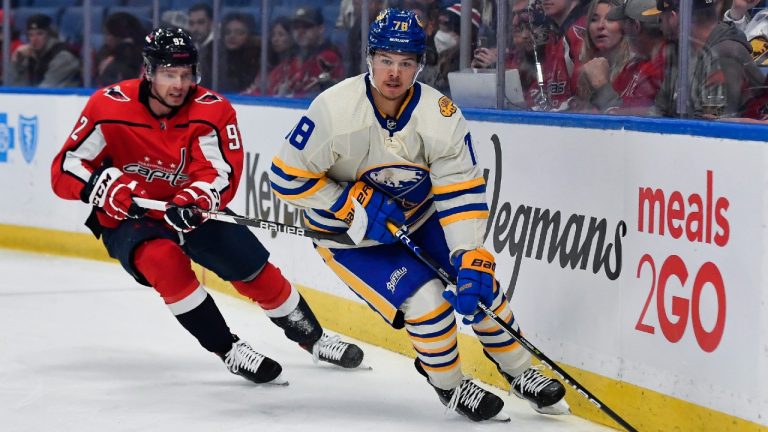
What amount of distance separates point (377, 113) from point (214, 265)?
0.84 m

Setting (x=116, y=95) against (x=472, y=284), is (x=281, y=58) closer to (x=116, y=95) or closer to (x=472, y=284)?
(x=116, y=95)

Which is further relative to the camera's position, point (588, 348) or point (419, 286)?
point (588, 348)

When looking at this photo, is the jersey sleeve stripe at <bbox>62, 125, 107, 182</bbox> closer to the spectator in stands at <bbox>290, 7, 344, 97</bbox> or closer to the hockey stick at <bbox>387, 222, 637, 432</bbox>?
the hockey stick at <bbox>387, 222, 637, 432</bbox>

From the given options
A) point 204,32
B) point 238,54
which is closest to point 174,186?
point 238,54

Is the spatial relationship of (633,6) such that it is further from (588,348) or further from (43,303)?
(43,303)

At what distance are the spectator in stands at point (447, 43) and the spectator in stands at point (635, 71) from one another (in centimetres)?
85

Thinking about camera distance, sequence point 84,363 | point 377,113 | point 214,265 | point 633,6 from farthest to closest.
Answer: point 84,363 → point 214,265 → point 633,6 → point 377,113

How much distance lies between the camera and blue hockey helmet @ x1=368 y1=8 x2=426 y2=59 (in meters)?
3.15

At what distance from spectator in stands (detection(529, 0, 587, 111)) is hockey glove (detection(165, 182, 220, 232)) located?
105 centimetres

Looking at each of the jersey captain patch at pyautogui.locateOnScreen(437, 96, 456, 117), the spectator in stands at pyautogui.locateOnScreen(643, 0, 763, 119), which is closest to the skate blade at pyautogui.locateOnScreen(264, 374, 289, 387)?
the jersey captain patch at pyautogui.locateOnScreen(437, 96, 456, 117)

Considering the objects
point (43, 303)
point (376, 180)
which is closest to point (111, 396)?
point (376, 180)

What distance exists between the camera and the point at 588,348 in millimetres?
3443

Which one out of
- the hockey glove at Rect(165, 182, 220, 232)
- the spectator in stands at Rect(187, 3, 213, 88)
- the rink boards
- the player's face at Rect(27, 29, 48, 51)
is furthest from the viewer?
the player's face at Rect(27, 29, 48, 51)

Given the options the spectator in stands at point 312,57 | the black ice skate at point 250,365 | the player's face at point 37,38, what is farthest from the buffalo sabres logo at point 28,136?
the black ice skate at point 250,365
